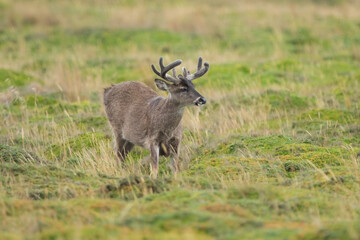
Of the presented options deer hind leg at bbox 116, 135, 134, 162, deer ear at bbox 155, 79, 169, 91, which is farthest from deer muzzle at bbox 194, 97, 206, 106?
deer hind leg at bbox 116, 135, 134, 162

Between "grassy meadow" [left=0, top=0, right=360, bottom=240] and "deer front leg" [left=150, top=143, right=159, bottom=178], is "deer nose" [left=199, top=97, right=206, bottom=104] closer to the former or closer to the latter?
"grassy meadow" [left=0, top=0, right=360, bottom=240]

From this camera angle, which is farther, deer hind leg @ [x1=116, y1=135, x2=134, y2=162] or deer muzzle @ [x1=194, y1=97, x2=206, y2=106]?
deer hind leg @ [x1=116, y1=135, x2=134, y2=162]

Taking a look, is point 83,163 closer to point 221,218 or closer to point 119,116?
point 119,116

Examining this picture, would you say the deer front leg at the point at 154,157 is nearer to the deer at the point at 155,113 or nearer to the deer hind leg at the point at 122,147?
the deer at the point at 155,113

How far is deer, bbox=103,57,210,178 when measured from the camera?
10672 millimetres

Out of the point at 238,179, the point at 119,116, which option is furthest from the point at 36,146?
the point at 238,179

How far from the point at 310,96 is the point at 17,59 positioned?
11819 millimetres

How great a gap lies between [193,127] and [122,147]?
1678 millimetres

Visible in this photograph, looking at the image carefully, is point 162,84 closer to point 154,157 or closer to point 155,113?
point 155,113

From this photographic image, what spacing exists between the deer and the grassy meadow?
1.29 ft

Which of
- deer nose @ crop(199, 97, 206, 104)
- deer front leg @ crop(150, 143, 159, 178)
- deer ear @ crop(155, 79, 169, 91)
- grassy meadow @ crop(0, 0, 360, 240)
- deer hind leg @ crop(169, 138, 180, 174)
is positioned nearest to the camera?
grassy meadow @ crop(0, 0, 360, 240)

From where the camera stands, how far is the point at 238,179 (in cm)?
898

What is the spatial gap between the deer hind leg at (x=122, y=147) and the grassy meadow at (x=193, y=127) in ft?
1.05

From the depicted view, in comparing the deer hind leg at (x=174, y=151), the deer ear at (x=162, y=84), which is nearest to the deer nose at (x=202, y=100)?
the deer ear at (x=162, y=84)
